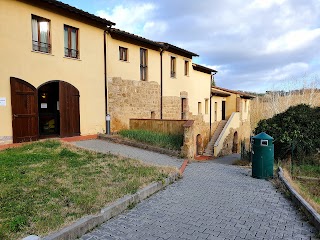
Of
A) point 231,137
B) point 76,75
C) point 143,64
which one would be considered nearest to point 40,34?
point 76,75

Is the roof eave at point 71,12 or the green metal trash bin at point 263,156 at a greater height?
the roof eave at point 71,12

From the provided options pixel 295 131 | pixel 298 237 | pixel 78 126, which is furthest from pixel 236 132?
pixel 298 237

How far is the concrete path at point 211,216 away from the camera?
404 cm

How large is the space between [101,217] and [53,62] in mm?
8869

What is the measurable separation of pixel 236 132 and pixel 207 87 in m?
6.45

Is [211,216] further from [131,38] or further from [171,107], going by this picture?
[171,107]

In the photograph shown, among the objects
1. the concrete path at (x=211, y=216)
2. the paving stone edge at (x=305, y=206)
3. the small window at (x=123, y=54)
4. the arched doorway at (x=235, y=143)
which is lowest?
the arched doorway at (x=235, y=143)

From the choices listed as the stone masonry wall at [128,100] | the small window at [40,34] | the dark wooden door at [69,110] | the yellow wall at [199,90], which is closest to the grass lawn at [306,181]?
the stone masonry wall at [128,100]

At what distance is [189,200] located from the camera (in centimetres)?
564

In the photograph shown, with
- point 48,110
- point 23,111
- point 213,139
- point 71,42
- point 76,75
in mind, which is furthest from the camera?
point 213,139

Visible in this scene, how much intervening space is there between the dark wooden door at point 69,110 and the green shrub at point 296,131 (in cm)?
933

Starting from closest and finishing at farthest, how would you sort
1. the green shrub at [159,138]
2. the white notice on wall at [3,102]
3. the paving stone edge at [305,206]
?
the paving stone edge at [305,206] → the white notice on wall at [3,102] → the green shrub at [159,138]

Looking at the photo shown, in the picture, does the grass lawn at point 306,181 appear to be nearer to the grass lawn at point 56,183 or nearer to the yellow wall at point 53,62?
the grass lawn at point 56,183

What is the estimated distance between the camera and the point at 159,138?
11945mm
